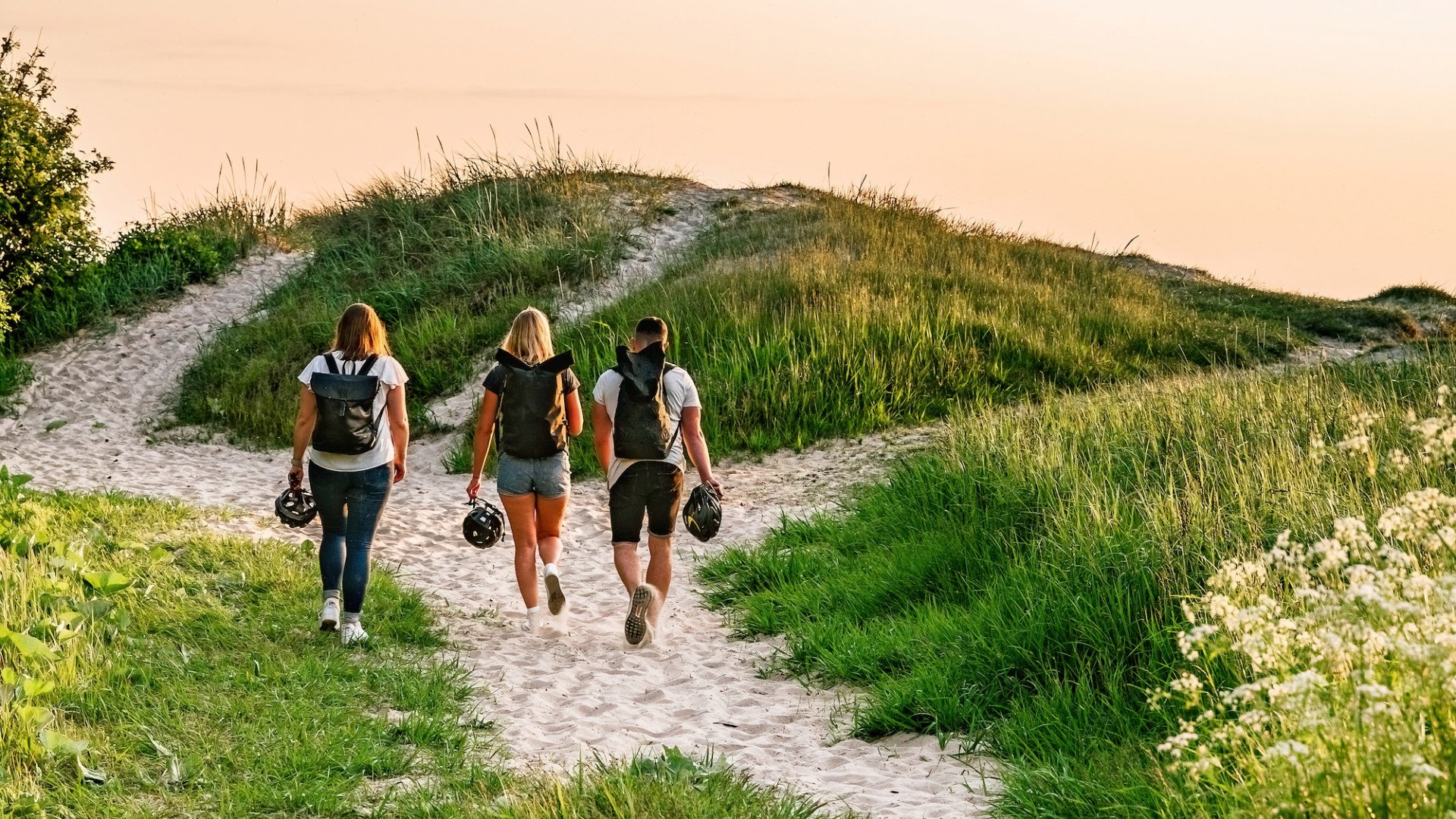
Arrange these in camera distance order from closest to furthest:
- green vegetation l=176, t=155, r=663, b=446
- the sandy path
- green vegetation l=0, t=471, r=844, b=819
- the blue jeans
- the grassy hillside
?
1. green vegetation l=0, t=471, r=844, b=819
2. the sandy path
3. the blue jeans
4. green vegetation l=176, t=155, r=663, b=446
5. the grassy hillside

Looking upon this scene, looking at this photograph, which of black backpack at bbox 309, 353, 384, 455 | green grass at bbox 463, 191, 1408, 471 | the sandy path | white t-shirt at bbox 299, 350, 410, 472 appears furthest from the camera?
green grass at bbox 463, 191, 1408, 471

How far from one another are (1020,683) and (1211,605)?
2.88 metres

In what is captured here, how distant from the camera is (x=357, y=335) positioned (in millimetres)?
8047

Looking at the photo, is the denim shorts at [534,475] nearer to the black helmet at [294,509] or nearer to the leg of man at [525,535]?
the leg of man at [525,535]

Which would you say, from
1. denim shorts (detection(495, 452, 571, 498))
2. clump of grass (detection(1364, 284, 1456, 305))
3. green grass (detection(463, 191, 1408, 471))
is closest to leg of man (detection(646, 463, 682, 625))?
denim shorts (detection(495, 452, 571, 498))

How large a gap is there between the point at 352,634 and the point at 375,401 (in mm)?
1717

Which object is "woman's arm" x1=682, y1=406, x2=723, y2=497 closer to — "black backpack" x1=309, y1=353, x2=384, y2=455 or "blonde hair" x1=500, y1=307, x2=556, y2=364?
"blonde hair" x1=500, y1=307, x2=556, y2=364

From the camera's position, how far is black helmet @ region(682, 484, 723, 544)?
8.73 metres

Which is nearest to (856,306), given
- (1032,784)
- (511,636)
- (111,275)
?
(511,636)

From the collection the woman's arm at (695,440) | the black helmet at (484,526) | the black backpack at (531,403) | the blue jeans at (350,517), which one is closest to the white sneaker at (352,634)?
the blue jeans at (350,517)

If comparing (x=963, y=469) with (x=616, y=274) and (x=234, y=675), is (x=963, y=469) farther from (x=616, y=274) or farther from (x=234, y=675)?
(x=616, y=274)

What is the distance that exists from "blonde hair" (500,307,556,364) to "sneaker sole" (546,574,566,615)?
1718 mm

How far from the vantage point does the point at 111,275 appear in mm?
23672

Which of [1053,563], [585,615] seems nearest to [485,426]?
[585,615]
